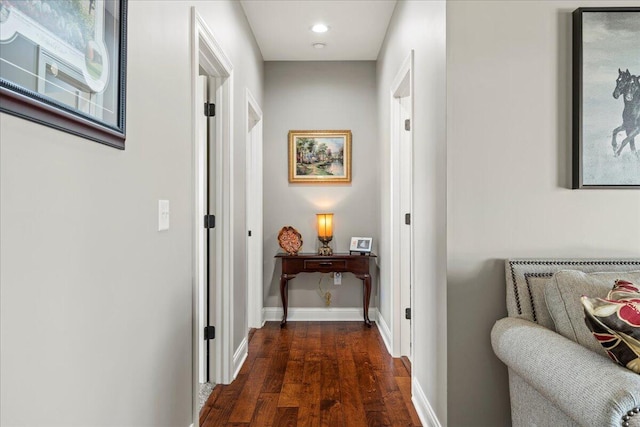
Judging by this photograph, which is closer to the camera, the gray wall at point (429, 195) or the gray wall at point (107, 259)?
the gray wall at point (107, 259)

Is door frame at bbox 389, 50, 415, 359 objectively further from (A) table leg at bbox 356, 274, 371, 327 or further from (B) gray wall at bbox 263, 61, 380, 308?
(B) gray wall at bbox 263, 61, 380, 308

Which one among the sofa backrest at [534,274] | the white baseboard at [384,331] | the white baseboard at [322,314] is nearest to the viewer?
the sofa backrest at [534,274]

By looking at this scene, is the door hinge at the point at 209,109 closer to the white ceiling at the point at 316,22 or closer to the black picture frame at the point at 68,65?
the white ceiling at the point at 316,22

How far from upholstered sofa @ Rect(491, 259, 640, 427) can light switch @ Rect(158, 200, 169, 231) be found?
139 cm

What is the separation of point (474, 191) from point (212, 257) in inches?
68.3

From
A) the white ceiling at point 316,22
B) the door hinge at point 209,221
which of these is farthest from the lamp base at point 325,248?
the white ceiling at point 316,22

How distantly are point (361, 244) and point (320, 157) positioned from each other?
102cm

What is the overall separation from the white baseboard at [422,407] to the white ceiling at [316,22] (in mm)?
2716

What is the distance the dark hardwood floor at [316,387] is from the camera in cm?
243

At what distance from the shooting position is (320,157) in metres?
4.66

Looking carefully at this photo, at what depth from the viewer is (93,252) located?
1.20m

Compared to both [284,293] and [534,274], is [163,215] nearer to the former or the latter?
[534,274]

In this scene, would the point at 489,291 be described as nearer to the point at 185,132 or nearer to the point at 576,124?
the point at 576,124

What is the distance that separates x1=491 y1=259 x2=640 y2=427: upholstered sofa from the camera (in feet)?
3.63
